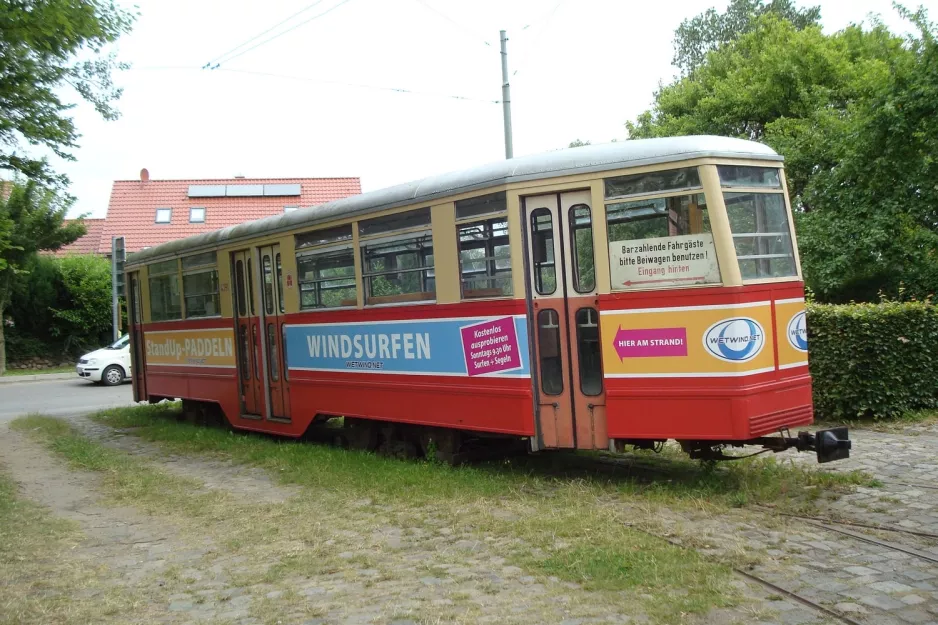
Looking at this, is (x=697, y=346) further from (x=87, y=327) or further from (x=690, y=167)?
(x=87, y=327)

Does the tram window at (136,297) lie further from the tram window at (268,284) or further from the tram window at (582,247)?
the tram window at (582,247)

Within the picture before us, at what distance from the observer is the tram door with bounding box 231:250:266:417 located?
1197cm

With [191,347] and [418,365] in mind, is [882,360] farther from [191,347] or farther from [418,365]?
[191,347]

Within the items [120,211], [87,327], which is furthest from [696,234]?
[120,211]

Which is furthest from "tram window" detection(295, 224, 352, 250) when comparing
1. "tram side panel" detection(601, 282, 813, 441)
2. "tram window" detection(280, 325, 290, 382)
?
"tram side panel" detection(601, 282, 813, 441)

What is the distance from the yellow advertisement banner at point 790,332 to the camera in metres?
7.37

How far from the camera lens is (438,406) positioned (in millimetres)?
8914

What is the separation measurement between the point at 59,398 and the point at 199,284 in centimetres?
973

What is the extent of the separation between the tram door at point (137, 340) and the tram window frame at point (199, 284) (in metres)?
2.16

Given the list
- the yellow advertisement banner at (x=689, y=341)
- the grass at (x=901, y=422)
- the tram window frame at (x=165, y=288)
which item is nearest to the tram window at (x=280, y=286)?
Result: the tram window frame at (x=165, y=288)

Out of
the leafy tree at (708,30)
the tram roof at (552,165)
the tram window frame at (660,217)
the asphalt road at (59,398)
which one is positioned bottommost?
the asphalt road at (59,398)

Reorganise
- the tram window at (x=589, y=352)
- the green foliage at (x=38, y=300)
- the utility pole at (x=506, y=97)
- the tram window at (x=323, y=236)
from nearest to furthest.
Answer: the tram window at (x=589, y=352), the tram window at (x=323, y=236), the utility pole at (x=506, y=97), the green foliage at (x=38, y=300)

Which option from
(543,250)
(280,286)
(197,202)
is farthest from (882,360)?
(197,202)

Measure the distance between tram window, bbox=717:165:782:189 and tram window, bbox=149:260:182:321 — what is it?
9458mm
